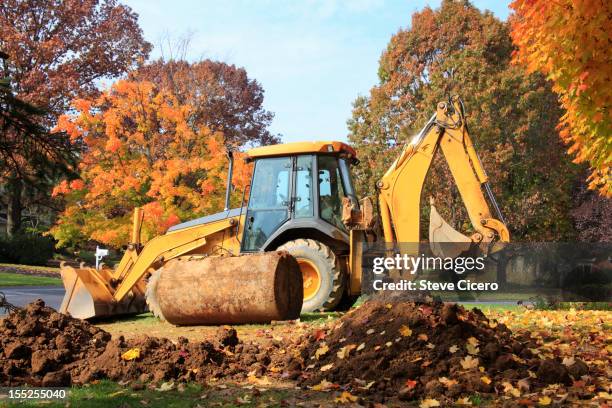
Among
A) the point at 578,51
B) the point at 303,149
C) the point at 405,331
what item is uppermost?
the point at 578,51

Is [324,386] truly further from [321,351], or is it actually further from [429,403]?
[429,403]

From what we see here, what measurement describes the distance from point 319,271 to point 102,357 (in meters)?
5.57

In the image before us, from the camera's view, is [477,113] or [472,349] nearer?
[472,349]

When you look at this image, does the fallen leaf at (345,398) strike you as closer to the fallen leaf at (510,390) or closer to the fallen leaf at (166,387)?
the fallen leaf at (510,390)

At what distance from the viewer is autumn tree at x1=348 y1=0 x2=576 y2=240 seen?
91.9ft

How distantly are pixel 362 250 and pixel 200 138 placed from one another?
14885 millimetres

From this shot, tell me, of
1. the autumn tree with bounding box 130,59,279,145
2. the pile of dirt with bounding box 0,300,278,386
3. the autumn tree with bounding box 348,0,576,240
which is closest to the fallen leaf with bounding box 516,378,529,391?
the pile of dirt with bounding box 0,300,278,386

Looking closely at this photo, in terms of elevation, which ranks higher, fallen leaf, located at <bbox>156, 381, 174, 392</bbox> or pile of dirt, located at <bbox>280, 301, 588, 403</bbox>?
pile of dirt, located at <bbox>280, 301, 588, 403</bbox>

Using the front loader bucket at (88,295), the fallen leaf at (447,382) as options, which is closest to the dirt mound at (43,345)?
the fallen leaf at (447,382)

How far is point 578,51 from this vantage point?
9578 mm

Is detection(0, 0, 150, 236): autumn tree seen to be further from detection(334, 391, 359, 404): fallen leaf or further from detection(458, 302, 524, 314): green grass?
detection(334, 391, 359, 404): fallen leaf

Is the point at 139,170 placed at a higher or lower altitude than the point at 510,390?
higher

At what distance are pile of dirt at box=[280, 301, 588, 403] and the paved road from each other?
12.0 m

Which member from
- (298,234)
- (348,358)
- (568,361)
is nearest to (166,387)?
(348,358)
